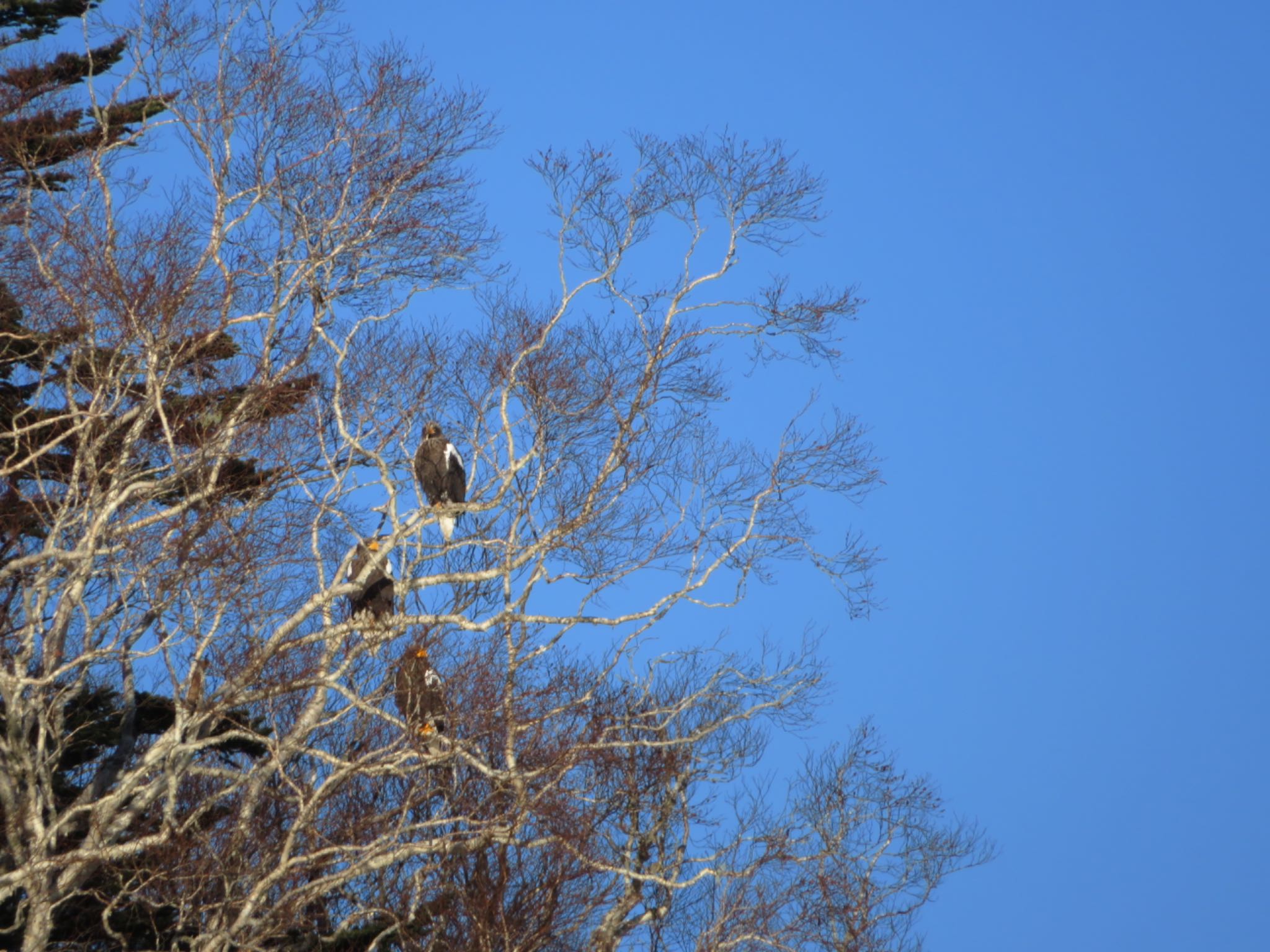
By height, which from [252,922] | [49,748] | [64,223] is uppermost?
[64,223]

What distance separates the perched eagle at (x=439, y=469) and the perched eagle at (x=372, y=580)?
0.92m

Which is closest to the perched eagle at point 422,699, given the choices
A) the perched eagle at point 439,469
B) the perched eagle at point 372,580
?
the perched eagle at point 372,580

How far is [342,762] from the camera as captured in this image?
322 inches

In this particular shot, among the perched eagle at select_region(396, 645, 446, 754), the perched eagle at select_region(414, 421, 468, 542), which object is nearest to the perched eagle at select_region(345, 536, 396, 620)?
the perched eagle at select_region(396, 645, 446, 754)

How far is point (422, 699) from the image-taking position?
31.6 feet

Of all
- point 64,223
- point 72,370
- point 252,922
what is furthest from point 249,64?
point 252,922

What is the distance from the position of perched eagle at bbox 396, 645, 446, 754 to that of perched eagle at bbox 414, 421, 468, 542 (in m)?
1.97

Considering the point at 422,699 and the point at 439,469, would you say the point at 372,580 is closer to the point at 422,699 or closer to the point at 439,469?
the point at 422,699

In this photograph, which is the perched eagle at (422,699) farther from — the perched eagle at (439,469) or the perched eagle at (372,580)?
the perched eagle at (439,469)

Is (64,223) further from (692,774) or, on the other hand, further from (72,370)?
(692,774)

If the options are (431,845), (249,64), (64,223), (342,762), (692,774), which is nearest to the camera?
(342,762)

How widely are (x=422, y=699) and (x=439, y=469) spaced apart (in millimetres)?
2801

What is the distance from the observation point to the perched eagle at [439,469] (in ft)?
38.5

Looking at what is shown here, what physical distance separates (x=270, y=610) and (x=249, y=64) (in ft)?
14.7
